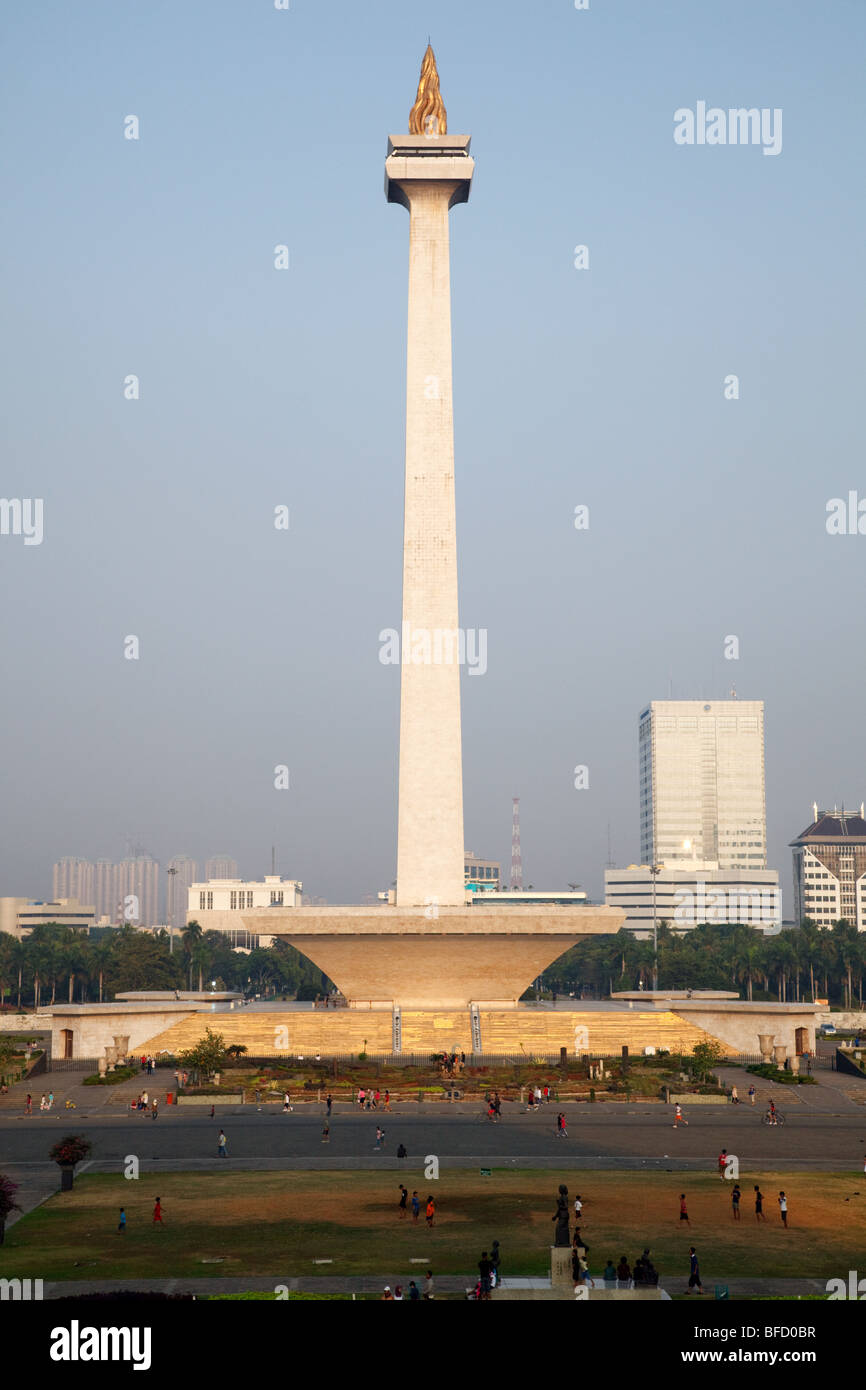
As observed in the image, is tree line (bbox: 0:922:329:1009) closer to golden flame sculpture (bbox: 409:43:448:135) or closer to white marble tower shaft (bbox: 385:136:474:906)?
white marble tower shaft (bbox: 385:136:474:906)

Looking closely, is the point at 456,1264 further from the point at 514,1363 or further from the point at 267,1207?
the point at 514,1363

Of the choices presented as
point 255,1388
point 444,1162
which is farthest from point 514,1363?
point 444,1162

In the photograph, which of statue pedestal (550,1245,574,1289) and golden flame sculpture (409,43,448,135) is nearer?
statue pedestal (550,1245,574,1289)

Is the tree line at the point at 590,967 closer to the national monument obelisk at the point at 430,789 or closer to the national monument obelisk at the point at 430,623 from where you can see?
the national monument obelisk at the point at 430,789

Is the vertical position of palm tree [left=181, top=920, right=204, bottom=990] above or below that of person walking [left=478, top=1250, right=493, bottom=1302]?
above

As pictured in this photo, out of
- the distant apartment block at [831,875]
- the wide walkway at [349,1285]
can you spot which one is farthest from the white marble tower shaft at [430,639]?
the distant apartment block at [831,875]

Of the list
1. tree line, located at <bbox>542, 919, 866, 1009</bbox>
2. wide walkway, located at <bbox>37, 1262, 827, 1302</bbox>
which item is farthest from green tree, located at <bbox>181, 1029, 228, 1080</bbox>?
tree line, located at <bbox>542, 919, 866, 1009</bbox>

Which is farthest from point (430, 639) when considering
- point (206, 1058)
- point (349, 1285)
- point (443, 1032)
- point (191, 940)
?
point (191, 940)
